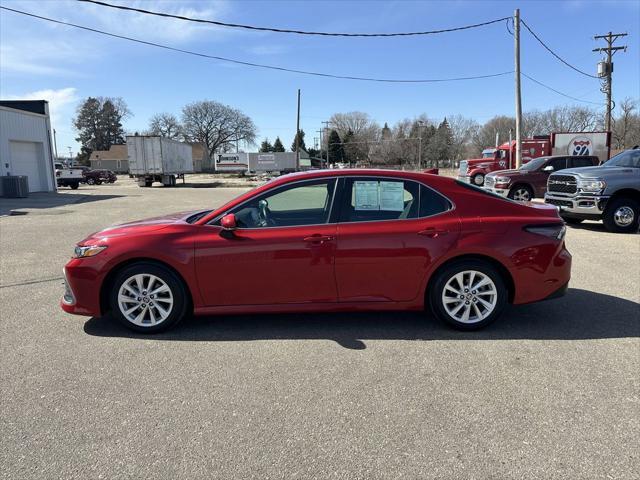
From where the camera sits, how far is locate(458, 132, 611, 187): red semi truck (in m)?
27.5

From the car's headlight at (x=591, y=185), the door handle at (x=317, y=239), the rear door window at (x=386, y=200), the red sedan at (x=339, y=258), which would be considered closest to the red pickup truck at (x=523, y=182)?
the car's headlight at (x=591, y=185)

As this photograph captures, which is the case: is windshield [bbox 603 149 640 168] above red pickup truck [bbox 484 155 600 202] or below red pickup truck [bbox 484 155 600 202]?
above

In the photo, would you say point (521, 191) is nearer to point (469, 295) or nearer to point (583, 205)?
point (583, 205)

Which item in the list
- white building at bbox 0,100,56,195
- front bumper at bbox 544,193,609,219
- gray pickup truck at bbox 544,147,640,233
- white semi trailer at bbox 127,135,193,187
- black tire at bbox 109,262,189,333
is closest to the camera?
black tire at bbox 109,262,189,333

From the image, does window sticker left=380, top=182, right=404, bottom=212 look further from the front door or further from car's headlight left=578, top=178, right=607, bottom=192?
car's headlight left=578, top=178, right=607, bottom=192

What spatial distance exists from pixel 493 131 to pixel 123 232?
100 metres

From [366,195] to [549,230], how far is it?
1800 millimetres

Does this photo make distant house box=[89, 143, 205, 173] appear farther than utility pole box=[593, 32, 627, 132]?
Yes

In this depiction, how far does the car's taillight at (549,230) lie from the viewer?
447 cm

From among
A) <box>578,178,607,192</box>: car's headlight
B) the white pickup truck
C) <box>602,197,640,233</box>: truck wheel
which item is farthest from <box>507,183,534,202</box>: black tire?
the white pickup truck

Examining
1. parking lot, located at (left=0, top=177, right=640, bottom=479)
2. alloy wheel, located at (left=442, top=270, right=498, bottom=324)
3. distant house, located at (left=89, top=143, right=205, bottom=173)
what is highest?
distant house, located at (left=89, top=143, right=205, bottom=173)

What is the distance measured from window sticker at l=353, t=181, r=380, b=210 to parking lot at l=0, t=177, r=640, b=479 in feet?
3.95

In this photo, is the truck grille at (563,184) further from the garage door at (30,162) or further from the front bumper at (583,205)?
the garage door at (30,162)

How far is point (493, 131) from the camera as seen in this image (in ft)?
311
